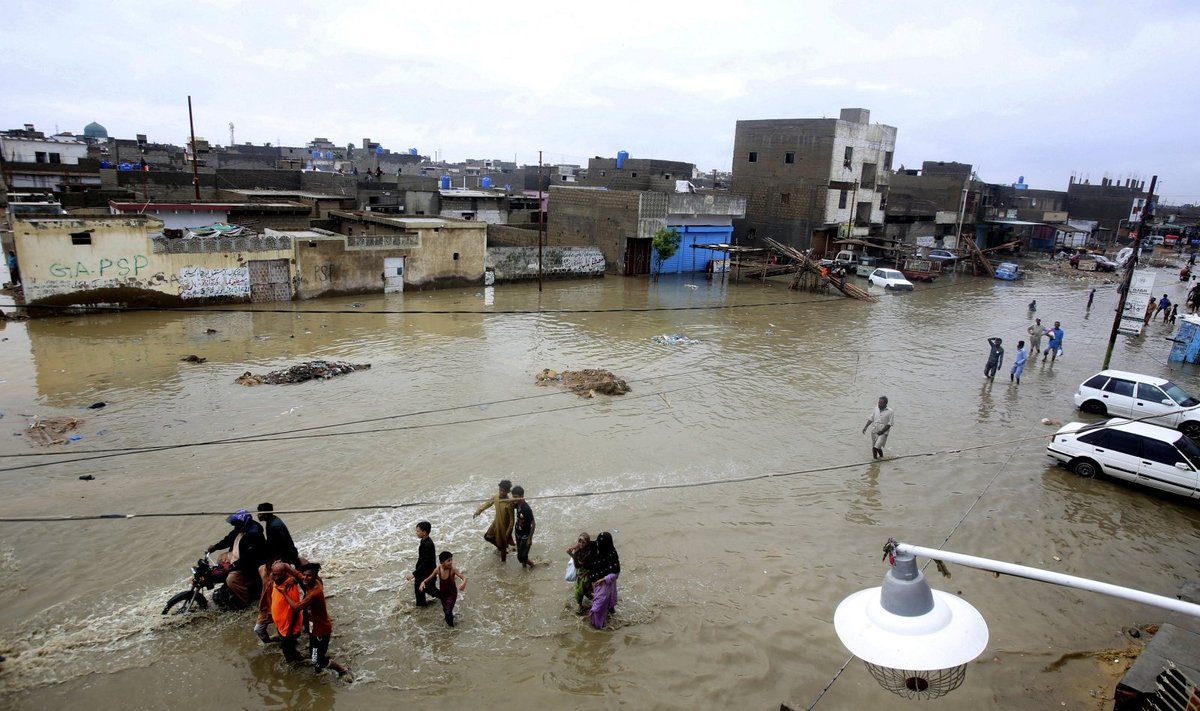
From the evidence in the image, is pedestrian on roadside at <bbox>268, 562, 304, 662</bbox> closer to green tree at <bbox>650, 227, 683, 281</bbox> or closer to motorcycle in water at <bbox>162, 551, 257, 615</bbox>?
motorcycle in water at <bbox>162, 551, 257, 615</bbox>

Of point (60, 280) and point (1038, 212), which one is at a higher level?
point (1038, 212)

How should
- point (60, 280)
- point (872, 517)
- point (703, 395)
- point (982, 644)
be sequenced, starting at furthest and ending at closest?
1. point (60, 280)
2. point (703, 395)
3. point (872, 517)
4. point (982, 644)

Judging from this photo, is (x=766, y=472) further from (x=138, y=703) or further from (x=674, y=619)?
(x=138, y=703)

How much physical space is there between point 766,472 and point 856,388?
676 cm

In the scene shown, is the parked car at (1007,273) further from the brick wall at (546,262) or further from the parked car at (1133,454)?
the parked car at (1133,454)

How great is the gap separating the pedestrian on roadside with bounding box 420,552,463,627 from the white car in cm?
3462

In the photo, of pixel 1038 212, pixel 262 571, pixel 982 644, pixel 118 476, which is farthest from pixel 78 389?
pixel 1038 212

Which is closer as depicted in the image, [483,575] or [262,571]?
[262,571]

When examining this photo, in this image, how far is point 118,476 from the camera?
1088 centimetres

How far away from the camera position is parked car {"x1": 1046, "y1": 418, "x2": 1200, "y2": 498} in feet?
36.0

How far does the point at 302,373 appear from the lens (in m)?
16.3

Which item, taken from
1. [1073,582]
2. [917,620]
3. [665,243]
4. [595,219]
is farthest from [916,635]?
[595,219]

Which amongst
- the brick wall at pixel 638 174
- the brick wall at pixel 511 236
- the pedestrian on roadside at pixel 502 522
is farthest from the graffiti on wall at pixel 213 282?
the brick wall at pixel 638 174

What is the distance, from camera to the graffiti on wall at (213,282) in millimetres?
24047
